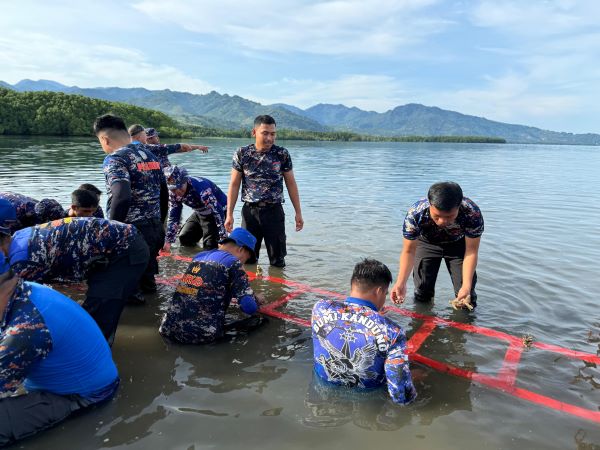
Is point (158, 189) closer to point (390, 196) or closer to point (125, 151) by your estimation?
point (125, 151)

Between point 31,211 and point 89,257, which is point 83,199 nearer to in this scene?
point 31,211

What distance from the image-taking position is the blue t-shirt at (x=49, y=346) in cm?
241

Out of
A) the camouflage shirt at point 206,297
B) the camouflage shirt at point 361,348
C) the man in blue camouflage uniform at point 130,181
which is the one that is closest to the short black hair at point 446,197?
the camouflage shirt at point 361,348

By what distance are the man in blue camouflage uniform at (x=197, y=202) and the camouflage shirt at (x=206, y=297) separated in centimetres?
308

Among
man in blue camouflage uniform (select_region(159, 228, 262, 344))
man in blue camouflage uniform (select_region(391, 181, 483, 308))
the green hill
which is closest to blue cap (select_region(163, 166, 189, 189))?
man in blue camouflage uniform (select_region(159, 228, 262, 344))

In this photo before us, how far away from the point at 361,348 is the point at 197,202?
4848 millimetres

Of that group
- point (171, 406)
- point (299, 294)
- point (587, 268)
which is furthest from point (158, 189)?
point (587, 268)

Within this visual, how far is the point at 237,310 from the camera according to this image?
17.1 ft

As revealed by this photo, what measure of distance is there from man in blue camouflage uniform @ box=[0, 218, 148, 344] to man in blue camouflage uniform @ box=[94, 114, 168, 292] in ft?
3.52

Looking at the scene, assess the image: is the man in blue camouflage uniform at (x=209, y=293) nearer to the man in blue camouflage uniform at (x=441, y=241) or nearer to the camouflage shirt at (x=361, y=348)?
the camouflage shirt at (x=361, y=348)

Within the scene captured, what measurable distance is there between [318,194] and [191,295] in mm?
13123

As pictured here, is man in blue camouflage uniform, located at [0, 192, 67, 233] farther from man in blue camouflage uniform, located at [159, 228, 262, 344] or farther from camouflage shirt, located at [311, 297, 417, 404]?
camouflage shirt, located at [311, 297, 417, 404]

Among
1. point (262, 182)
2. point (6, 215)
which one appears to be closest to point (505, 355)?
point (262, 182)

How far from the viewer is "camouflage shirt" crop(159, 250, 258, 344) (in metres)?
3.96
